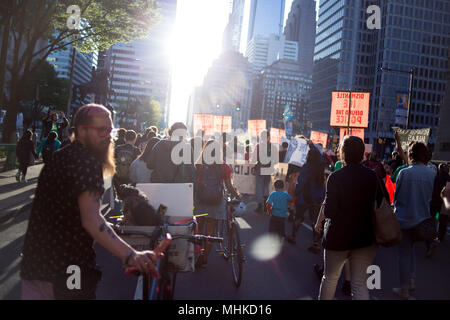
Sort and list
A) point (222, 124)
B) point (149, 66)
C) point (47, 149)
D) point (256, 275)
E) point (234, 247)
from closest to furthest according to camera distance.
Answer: point (234, 247), point (256, 275), point (47, 149), point (222, 124), point (149, 66)

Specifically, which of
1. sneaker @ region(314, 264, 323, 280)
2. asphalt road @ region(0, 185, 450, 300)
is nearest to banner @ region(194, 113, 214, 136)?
asphalt road @ region(0, 185, 450, 300)

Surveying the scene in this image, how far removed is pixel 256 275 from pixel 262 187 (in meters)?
7.08

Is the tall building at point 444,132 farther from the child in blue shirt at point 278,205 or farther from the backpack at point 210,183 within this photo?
the backpack at point 210,183

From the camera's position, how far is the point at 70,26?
1864 centimetres

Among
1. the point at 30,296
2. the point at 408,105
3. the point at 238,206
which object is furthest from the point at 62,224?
the point at 408,105

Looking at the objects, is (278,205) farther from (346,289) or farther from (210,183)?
→ (346,289)

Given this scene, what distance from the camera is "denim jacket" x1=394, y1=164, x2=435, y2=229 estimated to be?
5.67 m

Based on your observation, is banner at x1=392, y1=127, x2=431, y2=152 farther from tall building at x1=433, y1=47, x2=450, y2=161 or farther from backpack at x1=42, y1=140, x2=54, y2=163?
tall building at x1=433, y1=47, x2=450, y2=161

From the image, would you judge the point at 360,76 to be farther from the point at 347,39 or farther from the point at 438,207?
the point at 438,207

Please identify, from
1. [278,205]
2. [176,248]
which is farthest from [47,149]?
[176,248]

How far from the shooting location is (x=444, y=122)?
51.3m

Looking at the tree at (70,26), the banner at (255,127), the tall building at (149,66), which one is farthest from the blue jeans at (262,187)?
the tall building at (149,66)

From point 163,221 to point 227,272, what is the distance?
2800mm

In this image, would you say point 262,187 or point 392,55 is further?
point 392,55
